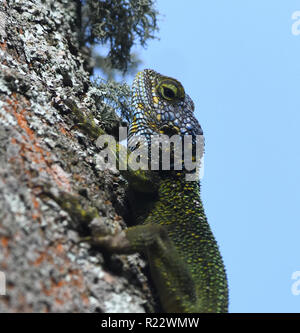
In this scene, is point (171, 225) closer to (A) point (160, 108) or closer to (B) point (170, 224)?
(B) point (170, 224)

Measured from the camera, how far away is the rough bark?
6.97ft

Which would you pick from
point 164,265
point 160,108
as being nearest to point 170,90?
point 160,108

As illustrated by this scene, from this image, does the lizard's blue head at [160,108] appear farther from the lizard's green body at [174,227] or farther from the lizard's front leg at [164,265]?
the lizard's front leg at [164,265]

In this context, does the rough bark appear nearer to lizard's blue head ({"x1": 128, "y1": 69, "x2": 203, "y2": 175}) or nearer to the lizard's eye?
lizard's blue head ({"x1": 128, "y1": 69, "x2": 203, "y2": 175})

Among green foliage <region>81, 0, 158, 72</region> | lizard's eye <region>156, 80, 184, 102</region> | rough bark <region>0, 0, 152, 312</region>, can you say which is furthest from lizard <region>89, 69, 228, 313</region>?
green foliage <region>81, 0, 158, 72</region>

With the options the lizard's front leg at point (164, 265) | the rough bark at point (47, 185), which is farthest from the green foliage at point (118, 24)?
the lizard's front leg at point (164, 265)

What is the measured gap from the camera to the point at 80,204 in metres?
2.89

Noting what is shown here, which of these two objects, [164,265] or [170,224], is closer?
[164,265]

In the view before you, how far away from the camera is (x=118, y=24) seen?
6.89m

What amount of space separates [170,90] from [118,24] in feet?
8.46

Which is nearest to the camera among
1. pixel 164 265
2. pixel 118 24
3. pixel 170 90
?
pixel 164 265

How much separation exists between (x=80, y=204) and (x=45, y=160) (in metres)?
0.45

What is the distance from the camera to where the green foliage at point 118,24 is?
6.66 metres

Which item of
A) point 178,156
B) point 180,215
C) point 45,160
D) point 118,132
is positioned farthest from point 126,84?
point 45,160
